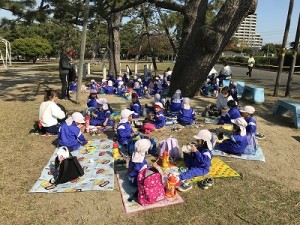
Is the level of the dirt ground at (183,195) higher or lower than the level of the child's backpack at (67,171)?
lower

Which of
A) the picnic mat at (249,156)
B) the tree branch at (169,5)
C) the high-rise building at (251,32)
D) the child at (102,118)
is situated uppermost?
the high-rise building at (251,32)

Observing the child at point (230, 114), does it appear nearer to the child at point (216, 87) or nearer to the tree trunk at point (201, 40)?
the tree trunk at point (201, 40)

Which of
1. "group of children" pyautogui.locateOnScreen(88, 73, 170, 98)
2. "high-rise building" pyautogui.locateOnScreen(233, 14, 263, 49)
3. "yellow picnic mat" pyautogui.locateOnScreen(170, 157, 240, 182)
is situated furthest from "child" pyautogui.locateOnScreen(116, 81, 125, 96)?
"high-rise building" pyautogui.locateOnScreen(233, 14, 263, 49)

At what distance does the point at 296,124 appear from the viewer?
8.38 meters

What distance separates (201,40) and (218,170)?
6251 millimetres

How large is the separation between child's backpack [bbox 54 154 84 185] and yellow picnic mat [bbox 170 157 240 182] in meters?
1.91

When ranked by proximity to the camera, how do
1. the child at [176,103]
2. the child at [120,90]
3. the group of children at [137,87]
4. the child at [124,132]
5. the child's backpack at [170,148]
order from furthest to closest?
the child at [120,90], the group of children at [137,87], the child at [176,103], the child at [124,132], the child's backpack at [170,148]

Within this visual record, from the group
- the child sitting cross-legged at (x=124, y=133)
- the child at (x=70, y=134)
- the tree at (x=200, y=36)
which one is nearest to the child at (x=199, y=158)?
the child sitting cross-legged at (x=124, y=133)

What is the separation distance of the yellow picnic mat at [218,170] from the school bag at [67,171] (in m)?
1.91

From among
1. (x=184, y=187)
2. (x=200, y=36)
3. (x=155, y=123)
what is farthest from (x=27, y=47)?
(x=184, y=187)

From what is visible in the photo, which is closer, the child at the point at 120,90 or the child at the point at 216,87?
the child at the point at 216,87

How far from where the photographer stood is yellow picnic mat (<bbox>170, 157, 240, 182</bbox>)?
17.1 feet

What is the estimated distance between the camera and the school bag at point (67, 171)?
15.9 feet

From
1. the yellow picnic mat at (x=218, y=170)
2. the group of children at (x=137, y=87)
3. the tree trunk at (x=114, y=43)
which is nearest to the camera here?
the yellow picnic mat at (x=218, y=170)
